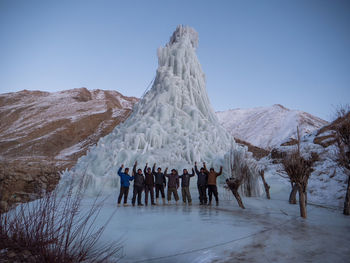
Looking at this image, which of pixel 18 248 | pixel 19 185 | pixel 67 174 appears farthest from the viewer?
pixel 19 185

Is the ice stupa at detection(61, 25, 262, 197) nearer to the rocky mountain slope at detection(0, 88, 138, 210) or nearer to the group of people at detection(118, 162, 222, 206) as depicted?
the group of people at detection(118, 162, 222, 206)

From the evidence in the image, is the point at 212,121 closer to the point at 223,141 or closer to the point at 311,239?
the point at 223,141

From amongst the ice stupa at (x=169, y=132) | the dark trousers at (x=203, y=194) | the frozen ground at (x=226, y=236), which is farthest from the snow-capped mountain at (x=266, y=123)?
the frozen ground at (x=226, y=236)

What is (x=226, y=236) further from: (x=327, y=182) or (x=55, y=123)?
(x=55, y=123)

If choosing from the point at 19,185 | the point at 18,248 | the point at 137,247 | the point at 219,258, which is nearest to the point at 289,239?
the point at 219,258

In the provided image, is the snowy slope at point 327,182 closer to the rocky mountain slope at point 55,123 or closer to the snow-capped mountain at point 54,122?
the rocky mountain slope at point 55,123

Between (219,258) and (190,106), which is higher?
(190,106)

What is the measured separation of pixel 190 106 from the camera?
1316 centimetres

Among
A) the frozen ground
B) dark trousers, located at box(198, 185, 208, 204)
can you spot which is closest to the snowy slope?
dark trousers, located at box(198, 185, 208, 204)

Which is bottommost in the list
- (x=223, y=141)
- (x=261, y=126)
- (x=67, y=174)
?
(x=67, y=174)

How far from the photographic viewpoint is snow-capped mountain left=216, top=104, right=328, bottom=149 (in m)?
42.2

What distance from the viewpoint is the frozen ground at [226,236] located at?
3.54 metres

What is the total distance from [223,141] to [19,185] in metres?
12.8

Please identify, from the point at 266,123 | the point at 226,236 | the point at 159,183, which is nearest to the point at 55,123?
the point at 266,123
